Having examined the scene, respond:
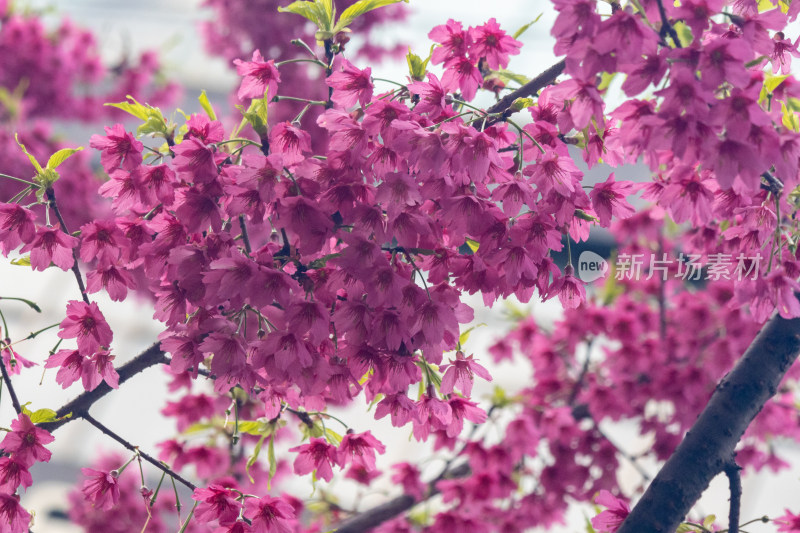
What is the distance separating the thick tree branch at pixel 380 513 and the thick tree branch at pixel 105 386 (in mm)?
580

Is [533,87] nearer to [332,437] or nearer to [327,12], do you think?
[327,12]

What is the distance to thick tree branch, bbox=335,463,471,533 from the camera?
Result: 1.28 m

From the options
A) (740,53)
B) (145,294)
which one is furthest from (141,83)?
(740,53)

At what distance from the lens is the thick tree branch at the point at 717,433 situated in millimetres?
799

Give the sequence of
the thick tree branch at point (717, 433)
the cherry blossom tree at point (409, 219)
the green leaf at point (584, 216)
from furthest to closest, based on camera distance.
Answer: the thick tree branch at point (717, 433), the green leaf at point (584, 216), the cherry blossom tree at point (409, 219)

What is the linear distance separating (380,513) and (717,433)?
2.23 ft

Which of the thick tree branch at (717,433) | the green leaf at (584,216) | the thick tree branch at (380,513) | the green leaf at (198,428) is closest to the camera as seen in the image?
the green leaf at (584,216)

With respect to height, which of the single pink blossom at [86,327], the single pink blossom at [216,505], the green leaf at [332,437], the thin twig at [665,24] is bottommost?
the single pink blossom at [216,505]

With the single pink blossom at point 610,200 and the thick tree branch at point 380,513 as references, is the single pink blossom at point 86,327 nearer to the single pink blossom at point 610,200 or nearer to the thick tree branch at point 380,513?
the single pink blossom at point 610,200

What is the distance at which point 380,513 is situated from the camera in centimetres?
133

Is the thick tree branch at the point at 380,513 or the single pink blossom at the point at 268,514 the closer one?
the single pink blossom at the point at 268,514

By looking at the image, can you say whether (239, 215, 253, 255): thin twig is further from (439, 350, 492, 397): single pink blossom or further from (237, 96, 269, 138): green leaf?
(439, 350, 492, 397): single pink blossom

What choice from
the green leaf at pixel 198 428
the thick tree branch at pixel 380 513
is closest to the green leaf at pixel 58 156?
the green leaf at pixel 198 428

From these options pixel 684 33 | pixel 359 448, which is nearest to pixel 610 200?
pixel 684 33
